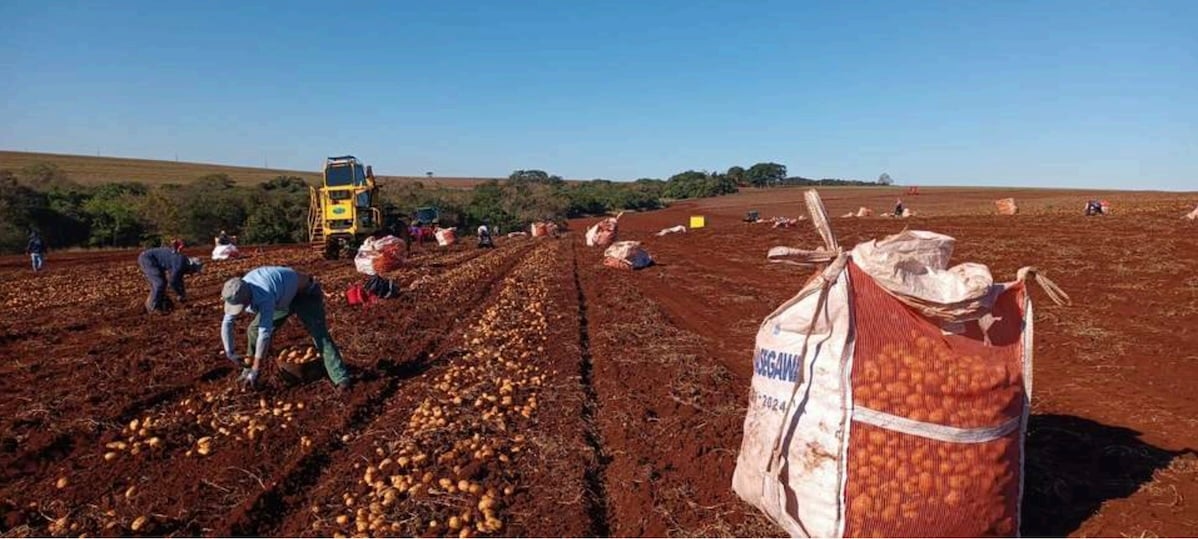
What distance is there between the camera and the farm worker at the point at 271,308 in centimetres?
557

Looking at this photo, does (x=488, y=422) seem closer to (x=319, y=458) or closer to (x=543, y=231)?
(x=319, y=458)

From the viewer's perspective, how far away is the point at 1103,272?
41.5 feet

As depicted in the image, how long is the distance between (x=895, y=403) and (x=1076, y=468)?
2.11m

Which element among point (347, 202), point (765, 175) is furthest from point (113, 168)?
point (765, 175)

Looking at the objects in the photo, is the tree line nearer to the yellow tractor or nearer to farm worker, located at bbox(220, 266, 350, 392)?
the yellow tractor

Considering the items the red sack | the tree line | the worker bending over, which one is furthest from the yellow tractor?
the red sack

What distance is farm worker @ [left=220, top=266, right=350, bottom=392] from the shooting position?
18.3 feet

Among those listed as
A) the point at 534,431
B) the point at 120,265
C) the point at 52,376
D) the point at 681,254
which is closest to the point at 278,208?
the point at 120,265

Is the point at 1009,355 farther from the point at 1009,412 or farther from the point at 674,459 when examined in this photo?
the point at 674,459

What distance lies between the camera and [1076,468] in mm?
4039

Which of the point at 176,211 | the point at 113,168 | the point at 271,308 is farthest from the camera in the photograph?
the point at 113,168

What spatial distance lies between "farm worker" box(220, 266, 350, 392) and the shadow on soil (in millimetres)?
5749

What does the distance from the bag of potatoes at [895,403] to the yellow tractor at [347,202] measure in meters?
17.9

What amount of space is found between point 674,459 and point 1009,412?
214cm
